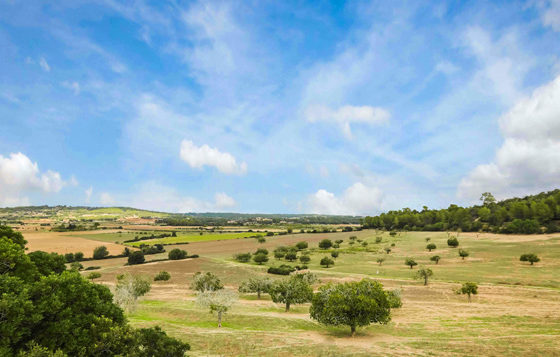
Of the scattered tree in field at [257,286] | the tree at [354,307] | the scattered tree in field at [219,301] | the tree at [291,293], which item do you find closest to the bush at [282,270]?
the scattered tree in field at [257,286]

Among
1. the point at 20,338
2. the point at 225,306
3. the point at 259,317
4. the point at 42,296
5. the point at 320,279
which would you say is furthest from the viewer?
the point at 320,279

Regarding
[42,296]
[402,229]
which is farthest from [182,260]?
[402,229]

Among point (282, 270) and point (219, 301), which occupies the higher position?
point (219, 301)

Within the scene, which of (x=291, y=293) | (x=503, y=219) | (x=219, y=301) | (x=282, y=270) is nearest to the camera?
(x=219, y=301)

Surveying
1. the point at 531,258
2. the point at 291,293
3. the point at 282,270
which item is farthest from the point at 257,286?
the point at 531,258

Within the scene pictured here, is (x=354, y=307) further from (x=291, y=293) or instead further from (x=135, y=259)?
(x=135, y=259)

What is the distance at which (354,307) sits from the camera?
1136 inches

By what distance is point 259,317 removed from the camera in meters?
36.5

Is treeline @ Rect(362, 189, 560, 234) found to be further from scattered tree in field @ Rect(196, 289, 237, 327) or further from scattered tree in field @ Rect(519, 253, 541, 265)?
scattered tree in field @ Rect(196, 289, 237, 327)

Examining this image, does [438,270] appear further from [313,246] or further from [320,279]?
[313,246]

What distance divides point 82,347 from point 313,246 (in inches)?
4594

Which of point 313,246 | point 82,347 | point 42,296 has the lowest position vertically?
point 313,246

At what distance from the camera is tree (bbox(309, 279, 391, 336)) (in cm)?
2880

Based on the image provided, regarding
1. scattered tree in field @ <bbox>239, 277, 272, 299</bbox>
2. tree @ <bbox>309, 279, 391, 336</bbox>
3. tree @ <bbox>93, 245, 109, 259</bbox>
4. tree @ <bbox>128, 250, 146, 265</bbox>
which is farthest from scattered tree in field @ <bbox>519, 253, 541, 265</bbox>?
tree @ <bbox>93, 245, 109, 259</bbox>
